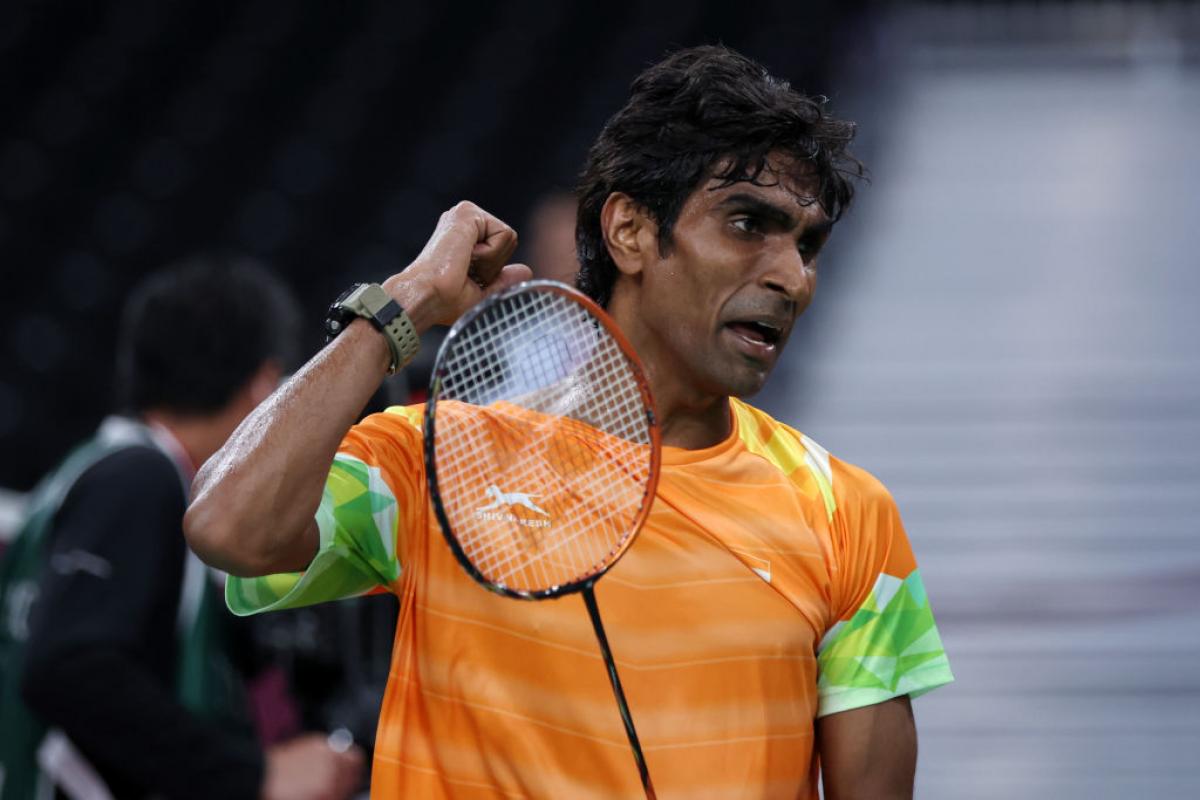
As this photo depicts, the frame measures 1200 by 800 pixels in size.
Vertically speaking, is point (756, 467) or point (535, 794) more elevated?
point (756, 467)

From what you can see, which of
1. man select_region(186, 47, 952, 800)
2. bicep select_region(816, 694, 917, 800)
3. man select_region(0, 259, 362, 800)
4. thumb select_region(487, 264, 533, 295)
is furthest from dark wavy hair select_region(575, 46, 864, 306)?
man select_region(0, 259, 362, 800)

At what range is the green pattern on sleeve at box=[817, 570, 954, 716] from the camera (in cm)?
220

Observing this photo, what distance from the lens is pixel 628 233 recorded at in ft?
7.75

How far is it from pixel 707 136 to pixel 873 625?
63cm

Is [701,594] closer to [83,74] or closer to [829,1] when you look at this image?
[83,74]

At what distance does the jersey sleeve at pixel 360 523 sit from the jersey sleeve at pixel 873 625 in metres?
0.52

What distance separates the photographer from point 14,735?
10.6 feet

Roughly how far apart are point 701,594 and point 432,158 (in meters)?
8.48

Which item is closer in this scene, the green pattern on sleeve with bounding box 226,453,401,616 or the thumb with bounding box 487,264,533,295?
the green pattern on sleeve with bounding box 226,453,401,616

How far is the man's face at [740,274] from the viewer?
2.25m

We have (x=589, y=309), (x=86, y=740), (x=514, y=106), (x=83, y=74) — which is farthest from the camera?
(x=514, y=106)

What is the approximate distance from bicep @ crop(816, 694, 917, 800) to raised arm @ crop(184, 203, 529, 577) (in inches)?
26.4

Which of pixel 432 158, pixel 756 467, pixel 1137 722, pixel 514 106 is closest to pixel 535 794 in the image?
pixel 756 467

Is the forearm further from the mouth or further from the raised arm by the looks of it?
the mouth
